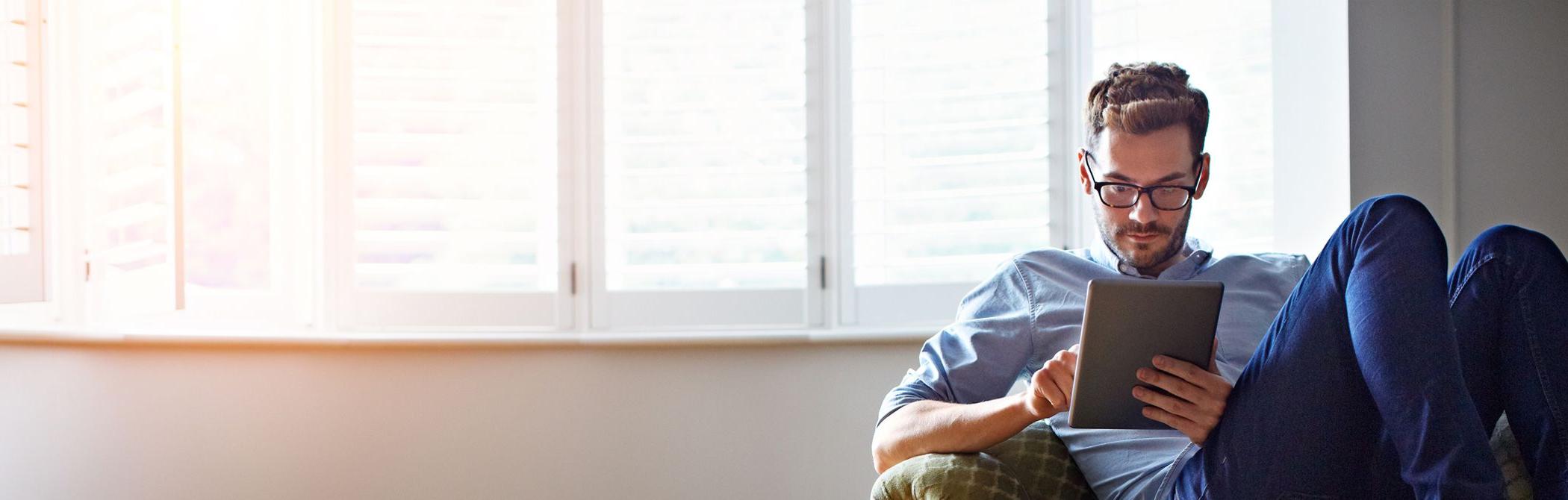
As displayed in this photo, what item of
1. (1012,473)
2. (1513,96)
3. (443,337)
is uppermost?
(1513,96)

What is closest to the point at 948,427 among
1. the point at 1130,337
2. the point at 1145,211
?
the point at 1130,337

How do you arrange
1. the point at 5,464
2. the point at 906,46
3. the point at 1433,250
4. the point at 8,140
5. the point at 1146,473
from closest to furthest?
the point at 1433,250 < the point at 1146,473 < the point at 8,140 < the point at 5,464 < the point at 906,46

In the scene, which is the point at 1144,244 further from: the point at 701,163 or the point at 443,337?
the point at 443,337

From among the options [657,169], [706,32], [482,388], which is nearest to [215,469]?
[482,388]

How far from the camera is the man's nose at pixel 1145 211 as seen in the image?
5.80 feet

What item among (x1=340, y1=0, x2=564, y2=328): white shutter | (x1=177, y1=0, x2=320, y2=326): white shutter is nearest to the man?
(x1=340, y1=0, x2=564, y2=328): white shutter

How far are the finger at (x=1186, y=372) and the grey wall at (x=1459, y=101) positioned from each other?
4.12 ft

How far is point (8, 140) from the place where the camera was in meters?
2.37

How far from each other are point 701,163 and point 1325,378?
69.3 inches

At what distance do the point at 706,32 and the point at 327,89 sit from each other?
93 centimetres

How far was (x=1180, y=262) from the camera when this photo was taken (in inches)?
75.4

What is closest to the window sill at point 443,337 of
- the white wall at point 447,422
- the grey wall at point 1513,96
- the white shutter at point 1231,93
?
the white wall at point 447,422

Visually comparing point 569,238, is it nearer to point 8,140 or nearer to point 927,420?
point 8,140

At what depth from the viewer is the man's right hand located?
149 centimetres
